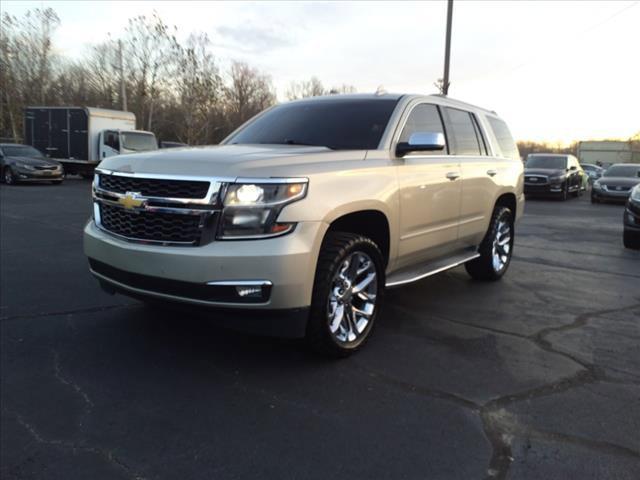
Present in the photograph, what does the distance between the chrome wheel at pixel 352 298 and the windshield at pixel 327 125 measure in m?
1.04

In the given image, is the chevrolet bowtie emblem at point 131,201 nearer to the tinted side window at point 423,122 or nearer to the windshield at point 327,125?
the windshield at point 327,125

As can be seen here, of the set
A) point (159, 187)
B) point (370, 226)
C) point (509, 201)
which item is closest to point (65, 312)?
point (159, 187)

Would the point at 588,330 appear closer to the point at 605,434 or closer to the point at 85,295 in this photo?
the point at 605,434

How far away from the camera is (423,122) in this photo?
495cm

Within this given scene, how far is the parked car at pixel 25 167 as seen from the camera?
1970cm

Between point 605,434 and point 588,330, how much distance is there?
197cm

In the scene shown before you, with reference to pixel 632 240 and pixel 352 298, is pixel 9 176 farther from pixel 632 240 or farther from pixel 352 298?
pixel 632 240

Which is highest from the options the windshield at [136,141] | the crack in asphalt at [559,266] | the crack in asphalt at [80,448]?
the windshield at [136,141]

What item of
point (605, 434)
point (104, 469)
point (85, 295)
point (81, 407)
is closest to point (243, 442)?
point (104, 469)

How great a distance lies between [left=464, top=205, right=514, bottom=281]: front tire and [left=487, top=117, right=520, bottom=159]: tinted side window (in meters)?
0.77

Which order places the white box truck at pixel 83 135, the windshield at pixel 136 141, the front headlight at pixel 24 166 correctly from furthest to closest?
the white box truck at pixel 83 135, the windshield at pixel 136 141, the front headlight at pixel 24 166

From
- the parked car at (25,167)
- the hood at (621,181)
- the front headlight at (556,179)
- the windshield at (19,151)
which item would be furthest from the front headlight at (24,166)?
the hood at (621,181)

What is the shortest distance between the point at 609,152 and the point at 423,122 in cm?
6019

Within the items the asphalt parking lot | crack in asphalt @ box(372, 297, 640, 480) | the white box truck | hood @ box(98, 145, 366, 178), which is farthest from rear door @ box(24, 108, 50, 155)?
crack in asphalt @ box(372, 297, 640, 480)
